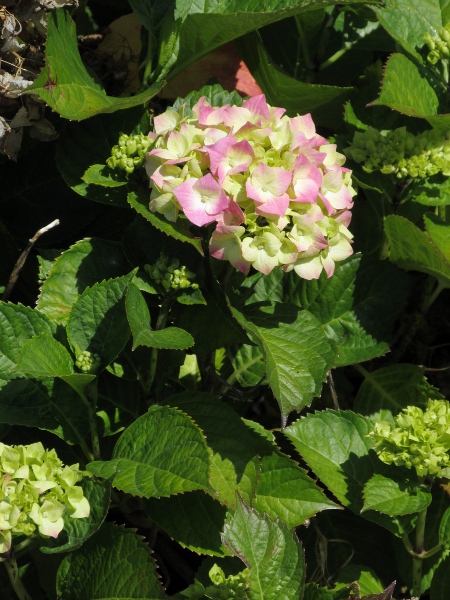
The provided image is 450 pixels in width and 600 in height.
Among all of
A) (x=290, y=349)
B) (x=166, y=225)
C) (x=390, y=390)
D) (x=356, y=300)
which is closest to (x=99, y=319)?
(x=166, y=225)

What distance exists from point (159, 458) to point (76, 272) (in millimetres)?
452

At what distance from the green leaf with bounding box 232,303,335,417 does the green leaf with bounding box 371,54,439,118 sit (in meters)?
0.47

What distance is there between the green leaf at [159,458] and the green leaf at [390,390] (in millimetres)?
605

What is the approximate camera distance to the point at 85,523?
56.6 inches

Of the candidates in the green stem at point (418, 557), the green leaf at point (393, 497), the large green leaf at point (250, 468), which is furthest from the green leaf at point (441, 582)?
the large green leaf at point (250, 468)

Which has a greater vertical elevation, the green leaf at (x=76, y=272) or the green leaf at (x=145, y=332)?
the green leaf at (x=145, y=332)

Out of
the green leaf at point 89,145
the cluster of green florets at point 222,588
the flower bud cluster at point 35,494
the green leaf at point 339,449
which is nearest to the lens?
the flower bud cluster at point 35,494

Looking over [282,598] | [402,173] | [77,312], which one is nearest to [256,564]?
[282,598]

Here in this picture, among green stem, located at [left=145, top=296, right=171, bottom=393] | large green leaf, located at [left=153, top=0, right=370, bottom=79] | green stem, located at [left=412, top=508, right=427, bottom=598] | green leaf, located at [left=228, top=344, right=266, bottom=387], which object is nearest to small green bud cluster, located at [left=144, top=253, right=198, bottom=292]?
green stem, located at [left=145, top=296, right=171, bottom=393]

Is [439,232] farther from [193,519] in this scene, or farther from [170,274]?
[193,519]

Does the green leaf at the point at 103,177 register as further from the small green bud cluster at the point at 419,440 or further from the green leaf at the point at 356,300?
the small green bud cluster at the point at 419,440

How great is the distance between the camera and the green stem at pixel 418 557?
1.61 metres

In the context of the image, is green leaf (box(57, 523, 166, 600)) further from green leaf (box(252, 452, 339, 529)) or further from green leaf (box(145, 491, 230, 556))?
green leaf (box(252, 452, 339, 529))

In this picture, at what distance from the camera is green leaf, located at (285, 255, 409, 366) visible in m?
1.83
